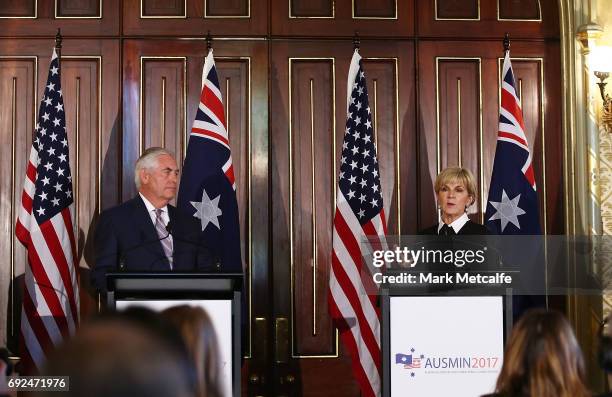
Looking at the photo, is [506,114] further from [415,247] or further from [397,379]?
[397,379]

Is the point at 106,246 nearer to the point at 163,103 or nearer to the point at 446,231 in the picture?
the point at 163,103

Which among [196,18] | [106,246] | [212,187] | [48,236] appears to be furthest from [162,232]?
[196,18]

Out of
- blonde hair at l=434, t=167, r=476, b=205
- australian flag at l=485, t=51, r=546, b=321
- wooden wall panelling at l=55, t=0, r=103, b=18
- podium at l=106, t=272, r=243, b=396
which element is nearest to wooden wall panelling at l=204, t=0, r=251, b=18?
wooden wall panelling at l=55, t=0, r=103, b=18

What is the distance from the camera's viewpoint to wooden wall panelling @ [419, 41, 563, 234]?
628 centimetres

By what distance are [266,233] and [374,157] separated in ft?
3.15

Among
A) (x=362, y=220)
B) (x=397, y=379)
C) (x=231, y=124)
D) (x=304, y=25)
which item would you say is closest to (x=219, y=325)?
(x=397, y=379)

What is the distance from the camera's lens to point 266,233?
6.16 meters

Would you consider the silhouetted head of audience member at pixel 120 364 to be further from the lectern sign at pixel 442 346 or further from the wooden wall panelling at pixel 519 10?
the wooden wall panelling at pixel 519 10

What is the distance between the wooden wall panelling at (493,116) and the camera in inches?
247

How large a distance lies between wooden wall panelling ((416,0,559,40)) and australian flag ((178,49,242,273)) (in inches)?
69.6

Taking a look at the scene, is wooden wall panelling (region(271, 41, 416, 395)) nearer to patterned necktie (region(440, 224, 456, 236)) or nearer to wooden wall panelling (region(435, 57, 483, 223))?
wooden wall panelling (region(435, 57, 483, 223))

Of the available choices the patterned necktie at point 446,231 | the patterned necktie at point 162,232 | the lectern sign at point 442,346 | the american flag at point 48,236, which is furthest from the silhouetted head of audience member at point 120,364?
the american flag at point 48,236

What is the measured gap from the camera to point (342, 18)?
6.32 m

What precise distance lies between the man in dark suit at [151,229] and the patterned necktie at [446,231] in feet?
4.80
